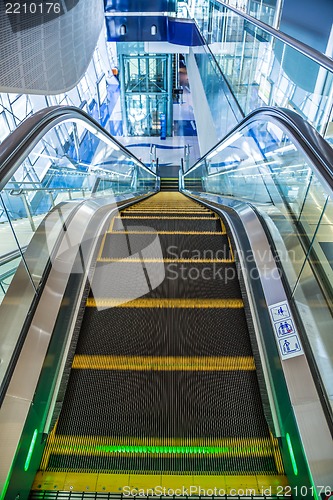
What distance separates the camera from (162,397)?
1974 millimetres

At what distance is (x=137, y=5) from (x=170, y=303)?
15199 millimetres

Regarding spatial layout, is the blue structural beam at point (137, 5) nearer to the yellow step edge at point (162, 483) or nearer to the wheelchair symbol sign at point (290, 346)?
the wheelchair symbol sign at point (290, 346)

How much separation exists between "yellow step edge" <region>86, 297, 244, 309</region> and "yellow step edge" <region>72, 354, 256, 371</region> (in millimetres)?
451

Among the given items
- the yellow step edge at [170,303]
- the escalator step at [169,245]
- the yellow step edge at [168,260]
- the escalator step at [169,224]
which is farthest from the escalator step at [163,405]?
the escalator step at [169,224]

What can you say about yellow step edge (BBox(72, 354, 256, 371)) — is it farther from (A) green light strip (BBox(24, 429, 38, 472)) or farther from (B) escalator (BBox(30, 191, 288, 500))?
(A) green light strip (BBox(24, 429, 38, 472))

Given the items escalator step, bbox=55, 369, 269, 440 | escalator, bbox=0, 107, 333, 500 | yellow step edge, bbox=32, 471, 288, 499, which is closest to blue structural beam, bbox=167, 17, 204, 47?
escalator, bbox=0, 107, 333, 500

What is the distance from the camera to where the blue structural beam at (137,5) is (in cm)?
1400

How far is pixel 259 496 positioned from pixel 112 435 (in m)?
0.74

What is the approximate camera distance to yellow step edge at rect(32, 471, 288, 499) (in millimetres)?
1628

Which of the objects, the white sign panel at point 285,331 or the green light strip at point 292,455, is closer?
the green light strip at point 292,455

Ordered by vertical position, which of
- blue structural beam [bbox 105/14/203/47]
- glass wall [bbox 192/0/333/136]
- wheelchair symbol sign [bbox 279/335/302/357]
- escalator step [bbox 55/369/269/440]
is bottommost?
escalator step [bbox 55/369/269/440]

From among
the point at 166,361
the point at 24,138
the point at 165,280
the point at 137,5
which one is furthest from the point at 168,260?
the point at 137,5

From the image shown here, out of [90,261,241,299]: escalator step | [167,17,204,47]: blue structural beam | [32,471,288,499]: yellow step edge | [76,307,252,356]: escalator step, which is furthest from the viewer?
[167,17,204,47]: blue structural beam

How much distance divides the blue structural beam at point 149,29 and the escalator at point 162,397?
14.0m
